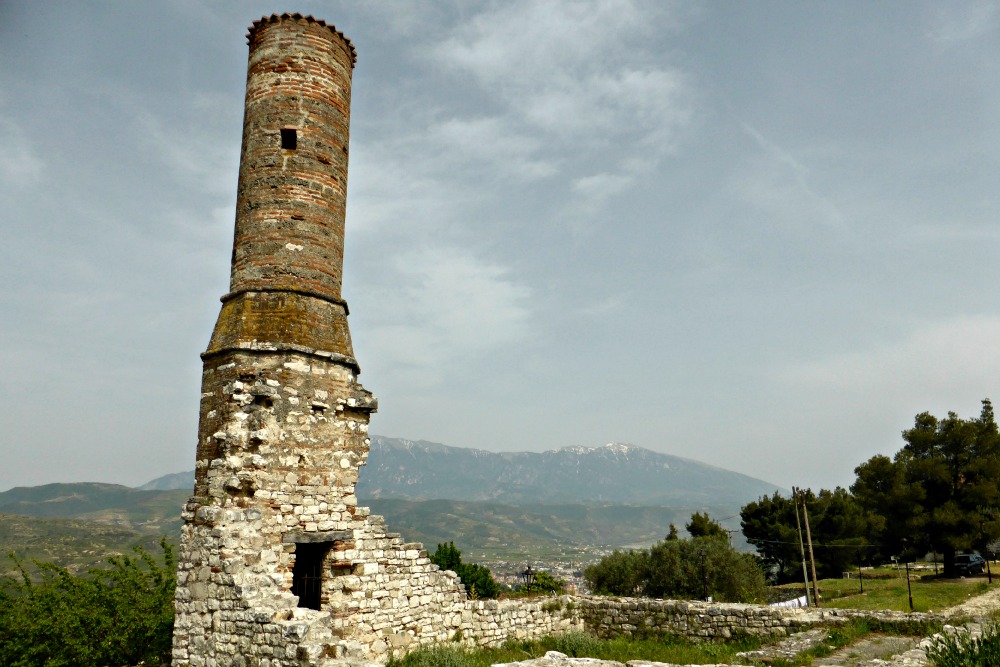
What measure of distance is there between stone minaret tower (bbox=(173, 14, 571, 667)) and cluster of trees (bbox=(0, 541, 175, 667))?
9.90 feet

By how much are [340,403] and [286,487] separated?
2052 mm

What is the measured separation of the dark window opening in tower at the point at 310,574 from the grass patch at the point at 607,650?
81.6 inches

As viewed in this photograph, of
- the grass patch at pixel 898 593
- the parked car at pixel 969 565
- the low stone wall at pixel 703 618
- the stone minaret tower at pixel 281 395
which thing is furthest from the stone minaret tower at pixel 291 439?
the parked car at pixel 969 565

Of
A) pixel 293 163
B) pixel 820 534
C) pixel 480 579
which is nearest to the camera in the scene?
pixel 293 163

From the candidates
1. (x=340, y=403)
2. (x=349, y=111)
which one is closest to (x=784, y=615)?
(x=340, y=403)

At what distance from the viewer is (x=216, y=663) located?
33.5ft

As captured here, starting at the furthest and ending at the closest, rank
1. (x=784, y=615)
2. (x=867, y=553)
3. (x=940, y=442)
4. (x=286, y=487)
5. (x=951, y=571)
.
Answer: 1. (x=867, y=553)
2. (x=940, y=442)
3. (x=951, y=571)
4. (x=784, y=615)
5. (x=286, y=487)

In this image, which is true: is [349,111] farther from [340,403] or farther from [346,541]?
[346,541]

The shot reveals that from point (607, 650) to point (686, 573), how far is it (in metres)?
14.6

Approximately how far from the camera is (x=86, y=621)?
13.1m

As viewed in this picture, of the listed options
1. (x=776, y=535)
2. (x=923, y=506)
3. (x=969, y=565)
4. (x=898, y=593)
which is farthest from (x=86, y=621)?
(x=776, y=535)

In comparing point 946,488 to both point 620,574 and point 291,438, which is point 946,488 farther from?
point 291,438

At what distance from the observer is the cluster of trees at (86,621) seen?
41.2 ft

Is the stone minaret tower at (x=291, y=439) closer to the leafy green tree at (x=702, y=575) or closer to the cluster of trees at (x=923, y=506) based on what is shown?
the leafy green tree at (x=702, y=575)
